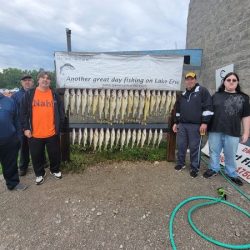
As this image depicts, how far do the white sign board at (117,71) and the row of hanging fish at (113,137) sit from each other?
956 mm

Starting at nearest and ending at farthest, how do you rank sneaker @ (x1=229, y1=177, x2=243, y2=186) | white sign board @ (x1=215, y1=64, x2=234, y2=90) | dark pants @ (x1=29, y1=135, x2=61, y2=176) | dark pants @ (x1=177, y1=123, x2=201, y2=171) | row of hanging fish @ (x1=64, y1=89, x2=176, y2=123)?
dark pants @ (x1=29, y1=135, x2=61, y2=176), sneaker @ (x1=229, y1=177, x2=243, y2=186), dark pants @ (x1=177, y1=123, x2=201, y2=171), row of hanging fish @ (x1=64, y1=89, x2=176, y2=123), white sign board @ (x1=215, y1=64, x2=234, y2=90)

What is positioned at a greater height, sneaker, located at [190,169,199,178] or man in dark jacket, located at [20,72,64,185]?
man in dark jacket, located at [20,72,64,185]

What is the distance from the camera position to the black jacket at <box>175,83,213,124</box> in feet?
13.2

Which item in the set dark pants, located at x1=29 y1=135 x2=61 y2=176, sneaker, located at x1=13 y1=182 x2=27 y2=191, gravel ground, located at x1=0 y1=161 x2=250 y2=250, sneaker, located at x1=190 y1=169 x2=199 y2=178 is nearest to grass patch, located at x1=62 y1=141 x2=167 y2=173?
gravel ground, located at x1=0 y1=161 x2=250 y2=250

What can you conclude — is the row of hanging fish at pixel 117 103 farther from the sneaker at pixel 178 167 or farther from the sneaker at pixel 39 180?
the sneaker at pixel 39 180

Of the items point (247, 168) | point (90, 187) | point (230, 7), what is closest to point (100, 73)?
point (90, 187)

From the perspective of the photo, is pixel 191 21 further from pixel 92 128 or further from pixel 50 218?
pixel 50 218

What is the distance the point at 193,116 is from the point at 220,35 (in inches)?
158

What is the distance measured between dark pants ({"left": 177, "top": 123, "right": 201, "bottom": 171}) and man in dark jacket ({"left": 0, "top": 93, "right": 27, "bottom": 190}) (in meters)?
2.93

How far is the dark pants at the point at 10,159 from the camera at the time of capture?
359cm

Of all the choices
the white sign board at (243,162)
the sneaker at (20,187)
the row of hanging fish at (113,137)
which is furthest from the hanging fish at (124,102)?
the white sign board at (243,162)

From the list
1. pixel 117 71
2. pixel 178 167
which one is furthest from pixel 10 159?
pixel 178 167

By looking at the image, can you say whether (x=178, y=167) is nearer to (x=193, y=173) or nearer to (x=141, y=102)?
(x=193, y=173)

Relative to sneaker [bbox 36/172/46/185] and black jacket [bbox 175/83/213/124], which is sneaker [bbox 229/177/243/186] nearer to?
black jacket [bbox 175/83/213/124]
